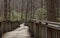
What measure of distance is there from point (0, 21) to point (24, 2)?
1228 centimetres

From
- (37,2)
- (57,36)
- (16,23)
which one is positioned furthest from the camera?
(37,2)

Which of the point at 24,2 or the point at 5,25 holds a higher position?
the point at 24,2

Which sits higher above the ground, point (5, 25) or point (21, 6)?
point (21, 6)

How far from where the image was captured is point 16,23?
355 inches

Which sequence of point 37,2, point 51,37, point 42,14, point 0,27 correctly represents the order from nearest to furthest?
point 51,37 → point 0,27 → point 42,14 → point 37,2

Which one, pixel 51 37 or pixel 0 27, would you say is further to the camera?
pixel 0 27

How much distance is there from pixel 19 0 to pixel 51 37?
17.5 m

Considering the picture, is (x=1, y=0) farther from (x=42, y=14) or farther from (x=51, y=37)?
(x=51, y=37)

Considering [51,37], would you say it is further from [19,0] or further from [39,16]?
[19,0]

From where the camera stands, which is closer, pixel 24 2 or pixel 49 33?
pixel 49 33

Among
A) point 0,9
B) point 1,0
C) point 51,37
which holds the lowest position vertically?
point 51,37

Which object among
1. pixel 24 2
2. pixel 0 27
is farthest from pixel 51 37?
pixel 24 2

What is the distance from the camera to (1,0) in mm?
16938

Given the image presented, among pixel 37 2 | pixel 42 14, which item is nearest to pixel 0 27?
pixel 42 14
